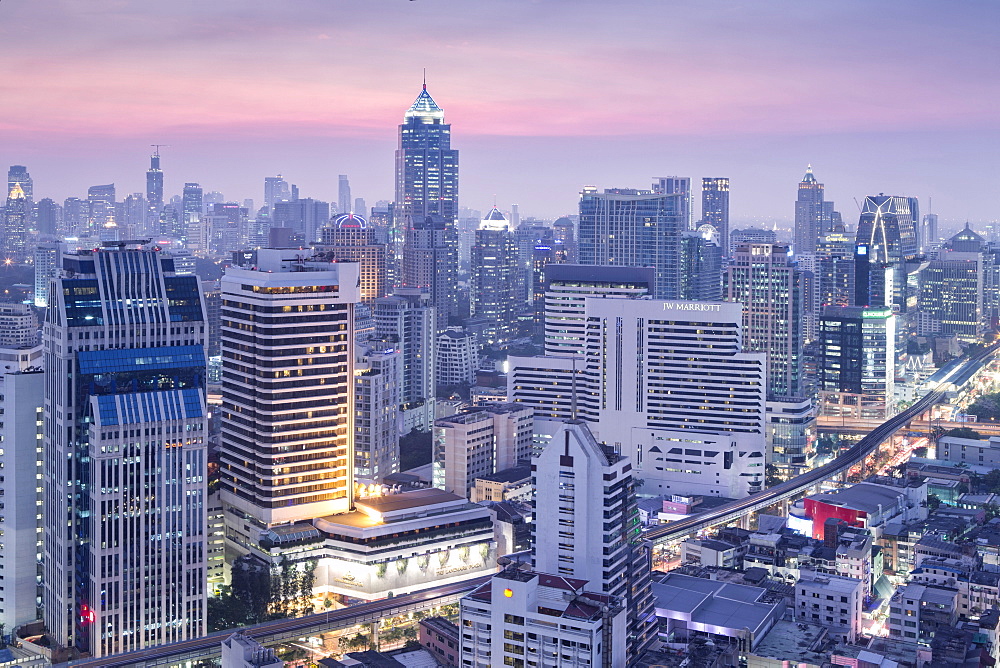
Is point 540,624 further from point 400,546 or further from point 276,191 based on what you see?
point 276,191

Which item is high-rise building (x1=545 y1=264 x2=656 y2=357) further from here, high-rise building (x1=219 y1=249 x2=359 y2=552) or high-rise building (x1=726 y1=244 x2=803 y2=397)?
high-rise building (x1=219 y1=249 x2=359 y2=552)

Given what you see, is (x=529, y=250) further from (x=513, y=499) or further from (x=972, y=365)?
(x=513, y=499)

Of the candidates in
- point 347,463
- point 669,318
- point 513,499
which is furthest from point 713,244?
point 347,463

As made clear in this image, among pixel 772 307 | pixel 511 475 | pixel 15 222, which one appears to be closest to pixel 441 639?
pixel 511 475

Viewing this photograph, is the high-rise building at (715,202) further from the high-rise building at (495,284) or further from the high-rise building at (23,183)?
the high-rise building at (23,183)

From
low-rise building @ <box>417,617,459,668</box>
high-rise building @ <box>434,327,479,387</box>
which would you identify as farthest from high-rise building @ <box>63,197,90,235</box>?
low-rise building @ <box>417,617,459,668</box>

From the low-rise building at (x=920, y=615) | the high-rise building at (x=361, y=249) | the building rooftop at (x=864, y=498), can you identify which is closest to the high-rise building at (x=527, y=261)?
the high-rise building at (x=361, y=249)
